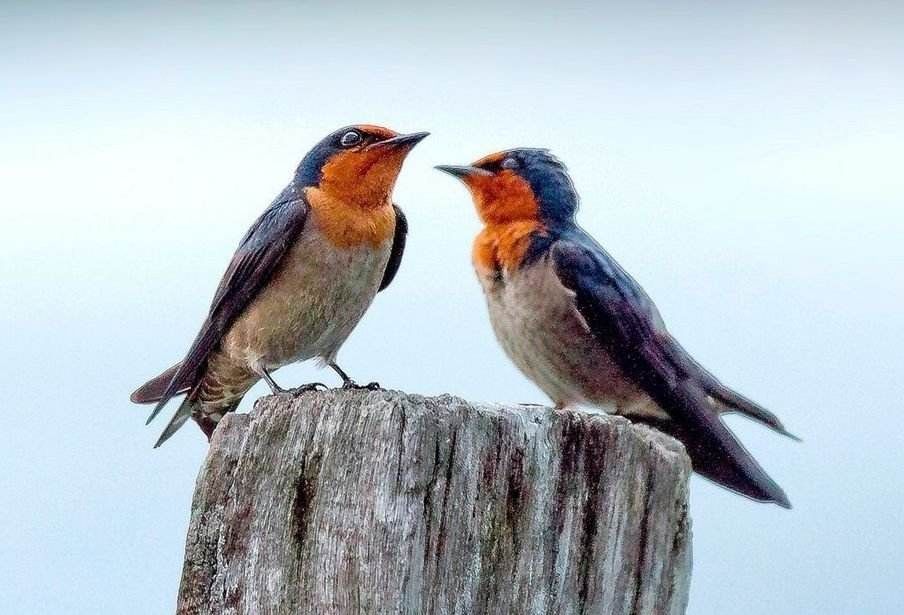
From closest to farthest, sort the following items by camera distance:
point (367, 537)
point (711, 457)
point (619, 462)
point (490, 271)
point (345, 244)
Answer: point (367, 537) → point (619, 462) → point (711, 457) → point (345, 244) → point (490, 271)

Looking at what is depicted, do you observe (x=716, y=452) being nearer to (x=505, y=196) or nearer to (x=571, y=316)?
(x=571, y=316)

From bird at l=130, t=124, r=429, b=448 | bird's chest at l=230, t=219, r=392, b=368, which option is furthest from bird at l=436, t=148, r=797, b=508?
bird's chest at l=230, t=219, r=392, b=368

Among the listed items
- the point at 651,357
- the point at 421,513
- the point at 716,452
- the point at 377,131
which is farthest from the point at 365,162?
the point at 421,513

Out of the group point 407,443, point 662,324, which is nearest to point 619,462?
point 407,443

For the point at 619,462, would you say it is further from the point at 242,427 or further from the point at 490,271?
the point at 490,271

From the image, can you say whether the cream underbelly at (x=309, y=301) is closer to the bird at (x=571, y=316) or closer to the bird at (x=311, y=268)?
the bird at (x=311, y=268)

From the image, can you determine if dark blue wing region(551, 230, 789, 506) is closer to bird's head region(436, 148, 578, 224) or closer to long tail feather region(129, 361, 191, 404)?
bird's head region(436, 148, 578, 224)
